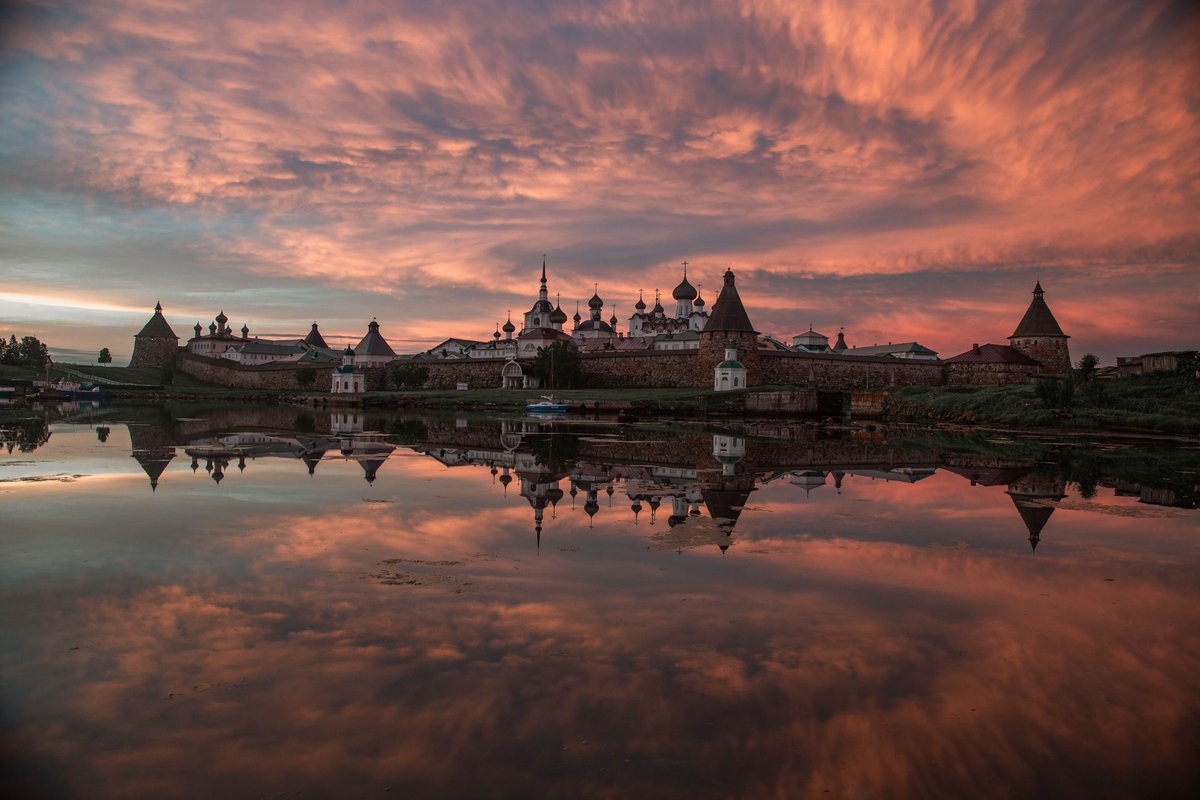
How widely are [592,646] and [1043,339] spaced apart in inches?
2097

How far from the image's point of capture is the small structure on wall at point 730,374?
43.5 meters

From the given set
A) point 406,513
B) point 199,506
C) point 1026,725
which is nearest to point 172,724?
point 1026,725

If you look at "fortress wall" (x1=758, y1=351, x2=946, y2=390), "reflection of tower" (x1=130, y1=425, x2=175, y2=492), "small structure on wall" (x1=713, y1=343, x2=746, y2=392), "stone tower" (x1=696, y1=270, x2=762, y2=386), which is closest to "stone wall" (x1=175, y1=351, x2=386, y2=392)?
"stone tower" (x1=696, y1=270, x2=762, y2=386)

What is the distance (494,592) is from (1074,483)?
10978mm

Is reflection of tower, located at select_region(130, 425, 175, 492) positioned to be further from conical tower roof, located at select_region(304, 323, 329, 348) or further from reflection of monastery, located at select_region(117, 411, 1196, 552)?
conical tower roof, located at select_region(304, 323, 329, 348)

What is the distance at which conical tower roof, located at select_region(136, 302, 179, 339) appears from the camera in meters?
88.4

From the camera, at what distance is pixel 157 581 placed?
593cm

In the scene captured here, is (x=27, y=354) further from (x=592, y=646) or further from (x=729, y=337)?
(x=592, y=646)

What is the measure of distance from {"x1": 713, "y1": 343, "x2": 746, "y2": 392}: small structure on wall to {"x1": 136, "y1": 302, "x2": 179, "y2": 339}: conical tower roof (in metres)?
75.0

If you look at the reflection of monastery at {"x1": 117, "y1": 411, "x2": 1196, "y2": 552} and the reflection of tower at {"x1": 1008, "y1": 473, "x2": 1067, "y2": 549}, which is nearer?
the reflection of tower at {"x1": 1008, "y1": 473, "x2": 1067, "y2": 549}

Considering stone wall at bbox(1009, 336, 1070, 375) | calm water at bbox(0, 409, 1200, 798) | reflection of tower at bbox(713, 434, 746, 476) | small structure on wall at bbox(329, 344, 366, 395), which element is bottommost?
calm water at bbox(0, 409, 1200, 798)

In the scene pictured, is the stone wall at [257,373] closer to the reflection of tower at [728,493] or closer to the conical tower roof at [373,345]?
the conical tower roof at [373,345]

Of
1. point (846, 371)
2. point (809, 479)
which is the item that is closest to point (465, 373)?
point (846, 371)

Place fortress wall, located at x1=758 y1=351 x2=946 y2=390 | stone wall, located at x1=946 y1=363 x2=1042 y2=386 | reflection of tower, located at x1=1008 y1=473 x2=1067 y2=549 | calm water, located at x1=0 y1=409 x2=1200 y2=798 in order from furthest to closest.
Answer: fortress wall, located at x1=758 y1=351 x2=946 y2=390 → stone wall, located at x1=946 y1=363 x2=1042 y2=386 → reflection of tower, located at x1=1008 y1=473 x2=1067 y2=549 → calm water, located at x1=0 y1=409 x2=1200 y2=798
